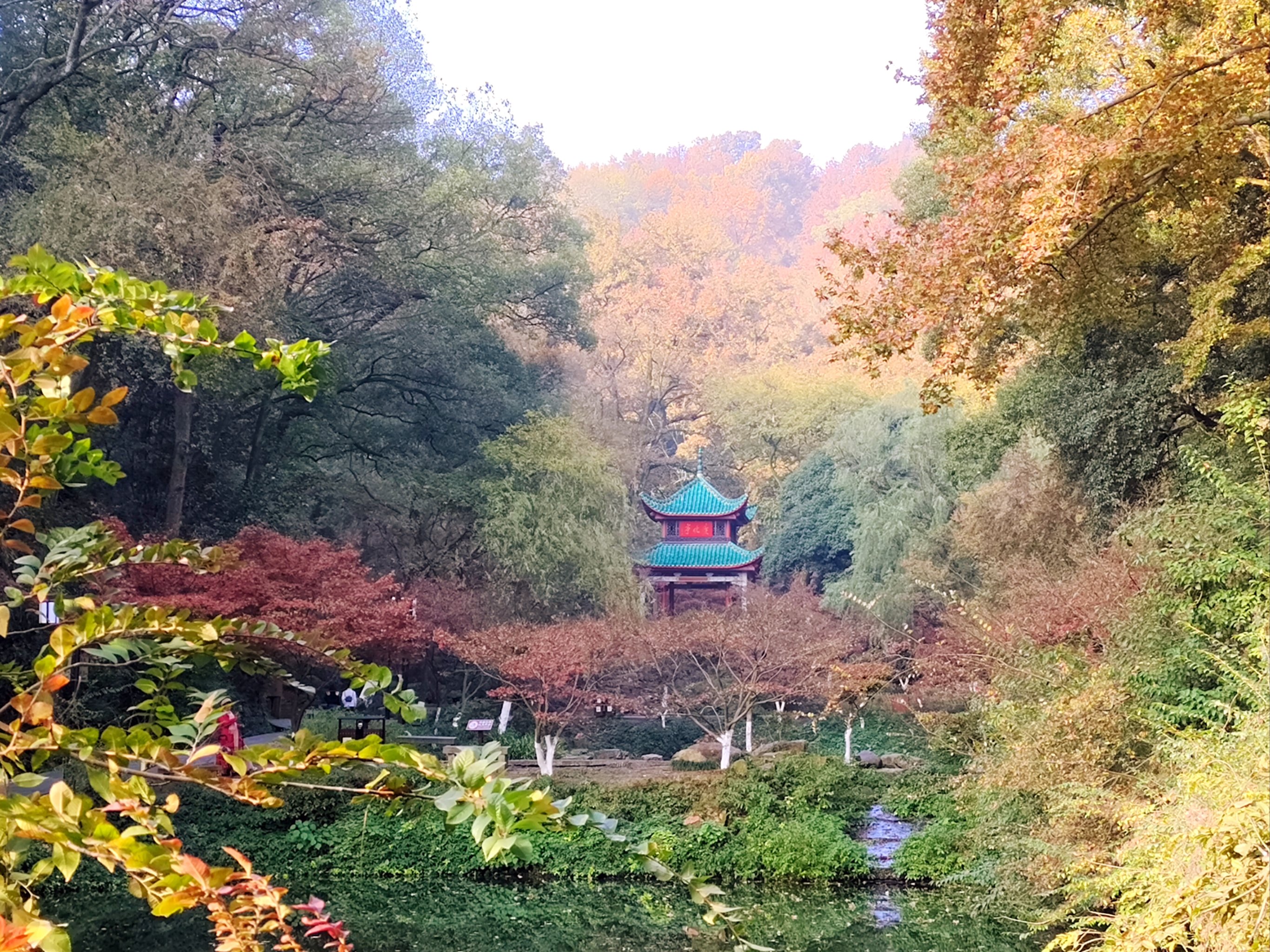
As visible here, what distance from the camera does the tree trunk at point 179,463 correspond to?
1103 centimetres

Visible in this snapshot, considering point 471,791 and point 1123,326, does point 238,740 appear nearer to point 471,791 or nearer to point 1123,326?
point 1123,326

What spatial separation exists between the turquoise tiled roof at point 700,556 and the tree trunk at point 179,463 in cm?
819

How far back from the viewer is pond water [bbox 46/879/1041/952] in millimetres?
7184

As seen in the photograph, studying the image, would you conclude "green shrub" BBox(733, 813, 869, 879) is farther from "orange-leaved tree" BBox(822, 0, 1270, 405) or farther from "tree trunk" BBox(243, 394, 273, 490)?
"tree trunk" BBox(243, 394, 273, 490)

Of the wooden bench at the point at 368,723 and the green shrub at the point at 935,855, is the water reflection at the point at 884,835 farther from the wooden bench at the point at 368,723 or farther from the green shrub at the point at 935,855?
the wooden bench at the point at 368,723

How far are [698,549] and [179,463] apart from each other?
888 cm

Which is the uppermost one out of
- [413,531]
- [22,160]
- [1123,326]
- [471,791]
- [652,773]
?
[22,160]

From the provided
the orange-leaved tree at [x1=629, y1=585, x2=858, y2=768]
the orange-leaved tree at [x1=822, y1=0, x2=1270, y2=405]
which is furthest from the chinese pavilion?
the orange-leaved tree at [x1=822, y1=0, x2=1270, y2=405]

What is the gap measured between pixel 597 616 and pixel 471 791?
1326 centimetres

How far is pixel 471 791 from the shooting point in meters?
0.90

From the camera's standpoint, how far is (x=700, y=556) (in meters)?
18.0

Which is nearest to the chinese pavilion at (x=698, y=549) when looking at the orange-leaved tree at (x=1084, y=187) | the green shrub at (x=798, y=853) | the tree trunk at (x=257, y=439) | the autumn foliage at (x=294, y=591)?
the tree trunk at (x=257, y=439)

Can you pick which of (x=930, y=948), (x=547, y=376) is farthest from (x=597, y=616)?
(x=930, y=948)

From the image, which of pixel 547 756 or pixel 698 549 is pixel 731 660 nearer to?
pixel 547 756
